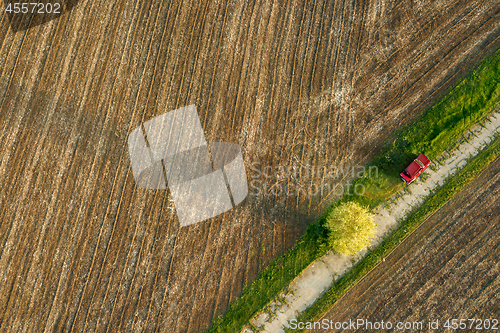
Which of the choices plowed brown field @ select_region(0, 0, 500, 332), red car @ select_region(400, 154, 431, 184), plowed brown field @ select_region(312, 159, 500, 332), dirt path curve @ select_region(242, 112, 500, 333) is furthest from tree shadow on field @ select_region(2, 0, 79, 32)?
plowed brown field @ select_region(312, 159, 500, 332)

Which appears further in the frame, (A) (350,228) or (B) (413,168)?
(B) (413,168)

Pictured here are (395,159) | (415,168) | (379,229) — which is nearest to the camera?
(415,168)

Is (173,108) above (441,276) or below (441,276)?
above

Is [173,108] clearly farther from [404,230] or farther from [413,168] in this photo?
[404,230]

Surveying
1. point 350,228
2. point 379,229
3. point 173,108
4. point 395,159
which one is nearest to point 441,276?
point 379,229

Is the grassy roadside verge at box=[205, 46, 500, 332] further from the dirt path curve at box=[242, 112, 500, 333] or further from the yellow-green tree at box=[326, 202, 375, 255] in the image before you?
the yellow-green tree at box=[326, 202, 375, 255]

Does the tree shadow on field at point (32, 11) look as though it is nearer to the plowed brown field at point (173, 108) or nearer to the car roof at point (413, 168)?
the plowed brown field at point (173, 108)

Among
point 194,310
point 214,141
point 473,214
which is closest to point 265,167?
point 214,141
